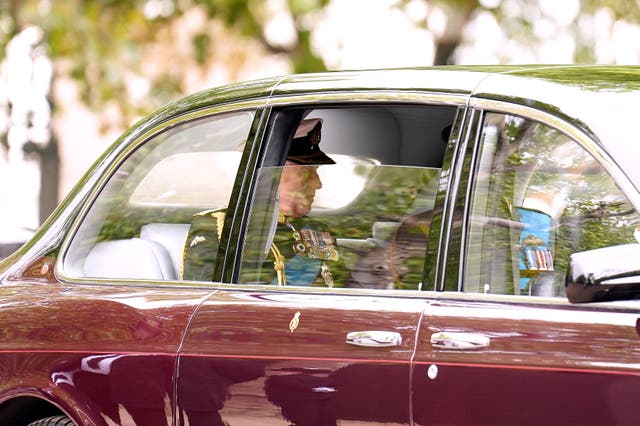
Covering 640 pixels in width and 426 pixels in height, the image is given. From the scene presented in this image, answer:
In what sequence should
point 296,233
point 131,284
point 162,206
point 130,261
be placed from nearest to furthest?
1. point 296,233
2. point 131,284
3. point 130,261
4. point 162,206

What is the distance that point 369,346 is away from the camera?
366 cm

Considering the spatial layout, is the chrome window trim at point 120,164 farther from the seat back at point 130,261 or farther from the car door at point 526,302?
the car door at point 526,302

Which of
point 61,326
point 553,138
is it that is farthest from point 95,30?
A: point 553,138

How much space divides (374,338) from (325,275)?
45 centimetres

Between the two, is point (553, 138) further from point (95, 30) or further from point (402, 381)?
point (95, 30)

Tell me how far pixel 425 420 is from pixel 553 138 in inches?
31.4

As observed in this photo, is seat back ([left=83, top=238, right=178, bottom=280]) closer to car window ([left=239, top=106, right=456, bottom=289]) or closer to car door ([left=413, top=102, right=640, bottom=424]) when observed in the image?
car window ([left=239, top=106, right=456, bottom=289])

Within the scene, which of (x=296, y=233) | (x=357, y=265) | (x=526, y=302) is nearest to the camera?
(x=526, y=302)

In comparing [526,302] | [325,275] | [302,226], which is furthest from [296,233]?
[526,302]

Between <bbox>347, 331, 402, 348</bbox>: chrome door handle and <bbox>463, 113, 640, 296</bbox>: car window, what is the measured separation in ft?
0.78

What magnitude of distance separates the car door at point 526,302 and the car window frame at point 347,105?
0.19 ft

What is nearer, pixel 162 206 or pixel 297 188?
pixel 297 188

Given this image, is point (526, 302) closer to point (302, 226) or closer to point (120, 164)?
point (302, 226)

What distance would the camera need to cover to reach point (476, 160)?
377 cm
